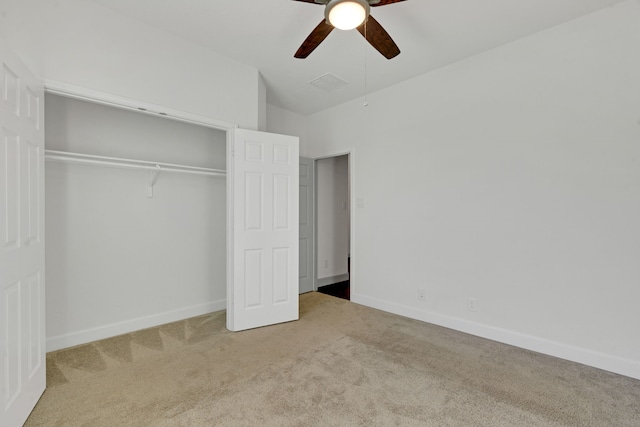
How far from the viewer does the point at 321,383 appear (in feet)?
7.11

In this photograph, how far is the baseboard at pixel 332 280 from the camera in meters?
5.01

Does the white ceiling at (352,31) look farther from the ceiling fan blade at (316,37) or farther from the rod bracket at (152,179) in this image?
the rod bracket at (152,179)

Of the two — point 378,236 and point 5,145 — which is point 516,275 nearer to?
point 378,236

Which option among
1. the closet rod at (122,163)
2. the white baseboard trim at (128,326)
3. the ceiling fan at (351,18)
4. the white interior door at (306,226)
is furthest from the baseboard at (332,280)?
the ceiling fan at (351,18)

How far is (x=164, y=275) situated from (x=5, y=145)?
6.69ft

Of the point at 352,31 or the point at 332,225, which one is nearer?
the point at 352,31

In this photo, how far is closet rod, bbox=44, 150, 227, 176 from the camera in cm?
254

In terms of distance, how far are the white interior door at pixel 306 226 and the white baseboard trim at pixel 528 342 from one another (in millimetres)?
1296

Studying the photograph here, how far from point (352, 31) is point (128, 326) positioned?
3.52m

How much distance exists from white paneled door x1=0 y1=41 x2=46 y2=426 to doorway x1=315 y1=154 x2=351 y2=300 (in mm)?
3405

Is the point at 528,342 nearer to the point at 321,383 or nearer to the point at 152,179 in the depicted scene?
the point at 321,383

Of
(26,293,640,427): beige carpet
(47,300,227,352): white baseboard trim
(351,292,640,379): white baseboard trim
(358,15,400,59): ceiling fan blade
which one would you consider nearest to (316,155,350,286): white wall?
(351,292,640,379): white baseboard trim

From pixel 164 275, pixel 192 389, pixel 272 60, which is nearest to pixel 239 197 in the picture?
pixel 164 275

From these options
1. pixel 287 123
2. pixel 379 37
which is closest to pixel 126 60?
pixel 379 37
